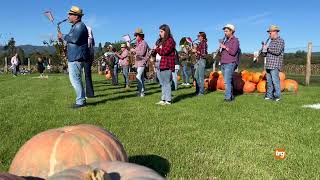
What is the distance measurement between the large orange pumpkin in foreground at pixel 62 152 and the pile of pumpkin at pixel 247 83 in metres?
12.2

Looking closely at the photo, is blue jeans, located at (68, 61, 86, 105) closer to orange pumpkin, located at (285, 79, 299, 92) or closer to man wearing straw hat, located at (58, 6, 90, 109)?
man wearing straw hat, located at (58, 6, 90, 109)

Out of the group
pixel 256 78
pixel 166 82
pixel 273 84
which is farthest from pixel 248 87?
pixel 166 82

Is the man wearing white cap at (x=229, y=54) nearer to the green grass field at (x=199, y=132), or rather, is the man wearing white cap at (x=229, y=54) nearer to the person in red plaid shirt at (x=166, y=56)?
the green grass field at (x=199, y=132)

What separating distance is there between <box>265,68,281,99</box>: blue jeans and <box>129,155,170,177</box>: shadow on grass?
8.05 metres

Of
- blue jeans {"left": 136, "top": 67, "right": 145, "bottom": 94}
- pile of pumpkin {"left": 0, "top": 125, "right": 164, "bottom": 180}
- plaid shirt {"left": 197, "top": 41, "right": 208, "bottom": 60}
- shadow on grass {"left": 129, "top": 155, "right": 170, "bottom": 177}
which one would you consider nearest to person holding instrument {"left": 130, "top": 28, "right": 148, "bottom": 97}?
blue jeans {"left": 136, "top": 67, "right": 145, "bottom": 94}

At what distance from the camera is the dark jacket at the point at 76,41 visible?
10562 millimetres

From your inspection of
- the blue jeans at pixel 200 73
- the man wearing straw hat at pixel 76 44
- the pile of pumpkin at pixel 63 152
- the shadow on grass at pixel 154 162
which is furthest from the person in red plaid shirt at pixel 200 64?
the pile of pumpkin at pixel 63 152

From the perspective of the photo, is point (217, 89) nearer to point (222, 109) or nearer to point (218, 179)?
point (222, 109)

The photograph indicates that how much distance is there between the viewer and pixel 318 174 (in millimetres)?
5031

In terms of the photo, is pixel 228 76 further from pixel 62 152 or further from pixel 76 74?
pixel 62 152

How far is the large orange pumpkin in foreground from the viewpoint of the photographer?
4.10m

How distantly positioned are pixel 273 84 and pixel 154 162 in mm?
8562

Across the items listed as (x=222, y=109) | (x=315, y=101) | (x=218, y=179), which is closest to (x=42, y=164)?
(x=218, y=179)

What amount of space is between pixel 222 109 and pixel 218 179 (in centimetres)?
600
